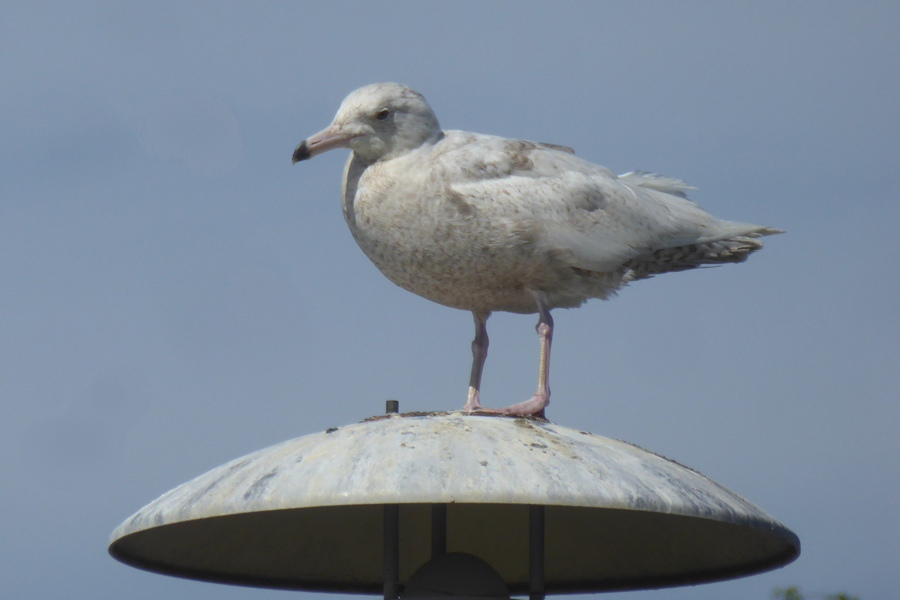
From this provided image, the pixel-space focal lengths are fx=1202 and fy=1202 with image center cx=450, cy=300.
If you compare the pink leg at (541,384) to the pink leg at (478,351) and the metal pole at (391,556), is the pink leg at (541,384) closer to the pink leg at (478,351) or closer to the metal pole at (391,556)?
the pink leg at (478,351)

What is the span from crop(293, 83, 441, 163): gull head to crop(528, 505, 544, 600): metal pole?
2.45 meters

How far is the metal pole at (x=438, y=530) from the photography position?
634 cm

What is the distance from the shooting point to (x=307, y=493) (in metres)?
4.96

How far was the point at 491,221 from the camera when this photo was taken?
7070 millimetres

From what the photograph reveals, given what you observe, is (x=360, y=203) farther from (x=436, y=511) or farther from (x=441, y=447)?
(x=441, y=447)

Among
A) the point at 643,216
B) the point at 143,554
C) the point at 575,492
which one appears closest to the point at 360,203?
the point at 643,216

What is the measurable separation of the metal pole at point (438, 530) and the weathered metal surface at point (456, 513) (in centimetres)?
75

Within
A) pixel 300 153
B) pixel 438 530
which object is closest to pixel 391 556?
pixel 438 530

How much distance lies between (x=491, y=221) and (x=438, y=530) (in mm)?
1845

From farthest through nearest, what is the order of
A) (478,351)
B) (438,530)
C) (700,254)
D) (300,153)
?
(700,254)
(478,351)
(300,153)
(438,530)

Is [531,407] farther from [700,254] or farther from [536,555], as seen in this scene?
[700,254]

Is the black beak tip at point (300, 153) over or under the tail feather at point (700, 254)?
over

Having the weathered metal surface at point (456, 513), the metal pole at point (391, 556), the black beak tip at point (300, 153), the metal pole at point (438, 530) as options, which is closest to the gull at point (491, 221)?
the black beak tip at point (300, 153)

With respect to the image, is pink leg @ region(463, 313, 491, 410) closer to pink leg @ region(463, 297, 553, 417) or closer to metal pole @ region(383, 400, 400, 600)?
pink leg @ region(463, 297, 553, 417)
